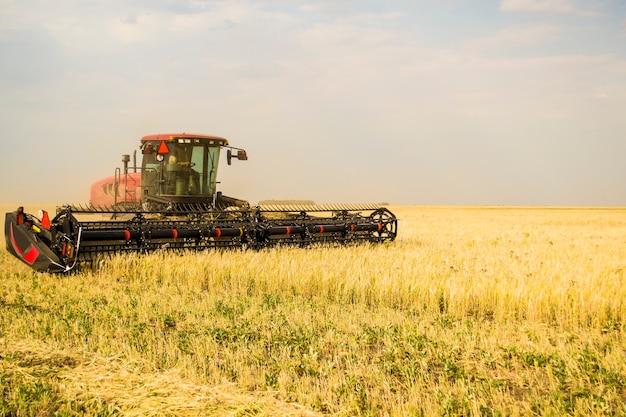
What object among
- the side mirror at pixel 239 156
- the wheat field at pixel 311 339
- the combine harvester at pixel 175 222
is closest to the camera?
the wheat field at pixel 311 339

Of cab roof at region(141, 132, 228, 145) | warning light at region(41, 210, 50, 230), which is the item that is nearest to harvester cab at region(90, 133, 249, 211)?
cab roof at region(141, 132, 228, 145)

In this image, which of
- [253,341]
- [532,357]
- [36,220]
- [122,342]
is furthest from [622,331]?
[36,220]

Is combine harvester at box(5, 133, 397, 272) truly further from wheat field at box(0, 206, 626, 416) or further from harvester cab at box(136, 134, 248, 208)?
wheat field at box(0, 206, 626, 416)

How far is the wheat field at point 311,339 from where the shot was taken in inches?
141

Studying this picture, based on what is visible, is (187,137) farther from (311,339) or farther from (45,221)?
(311,339)

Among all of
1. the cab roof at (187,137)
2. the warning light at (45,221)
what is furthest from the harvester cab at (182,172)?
the warning light at (45,221)

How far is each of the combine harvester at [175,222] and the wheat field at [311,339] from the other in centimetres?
44

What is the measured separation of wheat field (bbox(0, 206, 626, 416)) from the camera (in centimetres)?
359

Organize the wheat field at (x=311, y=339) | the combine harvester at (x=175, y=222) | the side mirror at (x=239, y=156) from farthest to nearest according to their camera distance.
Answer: the side mirror at (x=239, y=156) → the combine harvester at (x=175, y=222) → the wheat field at (x=311, y=339)

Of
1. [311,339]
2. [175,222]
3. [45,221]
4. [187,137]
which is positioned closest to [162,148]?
[187,137]

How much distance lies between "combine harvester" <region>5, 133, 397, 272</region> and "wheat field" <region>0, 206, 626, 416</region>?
438mm

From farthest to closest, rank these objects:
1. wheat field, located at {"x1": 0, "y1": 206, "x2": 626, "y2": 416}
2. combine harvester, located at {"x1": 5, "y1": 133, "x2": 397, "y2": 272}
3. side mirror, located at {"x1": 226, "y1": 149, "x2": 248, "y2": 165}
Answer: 1. side mirror, located at {"x1": 226, "y1": 149, "x2": 248, "y2": 165}
2. combine harvester, located at {"x1": 5, "y1": 133, "x2": 397, "y2": 272}
3. wheat field, located at {"x1": 0, "y1": 206, "x2": 626, "y2": 416}

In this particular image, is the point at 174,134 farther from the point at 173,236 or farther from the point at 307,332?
the point at 307,332

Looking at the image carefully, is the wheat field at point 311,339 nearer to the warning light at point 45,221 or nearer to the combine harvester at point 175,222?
the combine harvester at point 175,222
